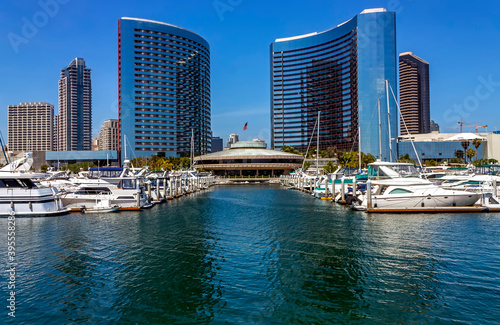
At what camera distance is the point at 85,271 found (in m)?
22.8

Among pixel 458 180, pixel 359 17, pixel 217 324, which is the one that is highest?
pixel 359 17

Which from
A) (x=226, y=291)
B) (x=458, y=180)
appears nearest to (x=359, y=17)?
(x=458, y=180)

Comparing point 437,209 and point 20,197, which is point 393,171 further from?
point 20,197

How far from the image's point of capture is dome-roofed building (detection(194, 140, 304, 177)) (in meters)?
157

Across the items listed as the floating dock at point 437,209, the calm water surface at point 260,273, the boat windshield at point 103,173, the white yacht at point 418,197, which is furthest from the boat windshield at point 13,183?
the floating dock at point 437,209

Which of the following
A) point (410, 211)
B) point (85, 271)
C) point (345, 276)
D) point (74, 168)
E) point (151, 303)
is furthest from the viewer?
point (74, 168)

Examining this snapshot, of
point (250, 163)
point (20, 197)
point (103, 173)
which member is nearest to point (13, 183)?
point (20, 197)

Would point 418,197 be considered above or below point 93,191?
below

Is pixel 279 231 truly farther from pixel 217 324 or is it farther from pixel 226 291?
pixel 217 324

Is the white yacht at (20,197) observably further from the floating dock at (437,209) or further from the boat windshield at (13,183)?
the floating dock at (437,209)

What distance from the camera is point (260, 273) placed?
22141 mm

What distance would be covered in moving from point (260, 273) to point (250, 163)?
13665 cm

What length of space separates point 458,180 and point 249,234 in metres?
46.4

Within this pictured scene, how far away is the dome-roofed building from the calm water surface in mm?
118293
